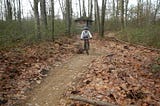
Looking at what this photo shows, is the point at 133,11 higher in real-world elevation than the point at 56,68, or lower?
higher

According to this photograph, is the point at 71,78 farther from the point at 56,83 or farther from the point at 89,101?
the point at 89,101

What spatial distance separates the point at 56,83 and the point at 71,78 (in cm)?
76

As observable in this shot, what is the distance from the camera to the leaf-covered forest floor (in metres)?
8.76

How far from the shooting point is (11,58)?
12.2 m

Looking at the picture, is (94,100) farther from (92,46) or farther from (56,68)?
(92,46)

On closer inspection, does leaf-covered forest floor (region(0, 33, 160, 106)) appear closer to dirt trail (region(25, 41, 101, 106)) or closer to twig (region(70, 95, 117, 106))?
dirt trail (region(25, 41, 101, 106))

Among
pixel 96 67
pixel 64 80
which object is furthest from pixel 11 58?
pixel 96 67

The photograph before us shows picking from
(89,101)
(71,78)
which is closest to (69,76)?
(71,78)

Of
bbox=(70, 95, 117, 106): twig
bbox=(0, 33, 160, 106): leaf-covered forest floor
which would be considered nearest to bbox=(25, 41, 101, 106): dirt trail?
bbox=(0, 33, 160, 106): leaf-covered forest floor

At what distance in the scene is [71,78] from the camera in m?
10.6

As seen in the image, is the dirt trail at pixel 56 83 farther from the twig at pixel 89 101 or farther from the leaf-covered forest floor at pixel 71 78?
the twig at pixel 89 101

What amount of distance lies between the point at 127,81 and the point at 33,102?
150 inches

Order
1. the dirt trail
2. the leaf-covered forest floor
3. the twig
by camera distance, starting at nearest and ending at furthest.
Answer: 1. the twig
2. the dirt trail
3. the leaf-covered forest floor

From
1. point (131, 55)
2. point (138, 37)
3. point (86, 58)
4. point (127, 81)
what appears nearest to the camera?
point (127, 81)
